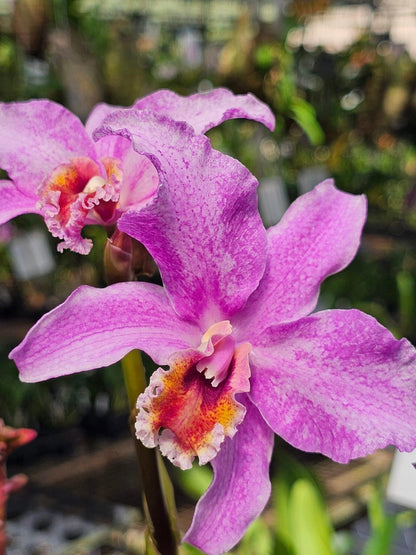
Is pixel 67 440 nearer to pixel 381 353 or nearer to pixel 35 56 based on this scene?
pixel 35 56

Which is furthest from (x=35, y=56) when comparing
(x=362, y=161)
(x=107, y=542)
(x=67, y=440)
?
(x=362, y=161)

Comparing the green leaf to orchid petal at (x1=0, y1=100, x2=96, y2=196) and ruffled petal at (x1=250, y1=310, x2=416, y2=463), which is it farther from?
orchid petal at (x1=0, y1=100, x2=96, y2=196)

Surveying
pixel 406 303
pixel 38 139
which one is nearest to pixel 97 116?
pixel 38 139

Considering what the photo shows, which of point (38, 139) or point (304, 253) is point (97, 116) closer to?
point (38, 139)

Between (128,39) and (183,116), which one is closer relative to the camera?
(183,116)

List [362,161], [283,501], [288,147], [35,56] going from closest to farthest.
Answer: [283,501] < [35,56] < [288,147] < [362,161]

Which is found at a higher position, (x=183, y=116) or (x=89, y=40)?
(x=183, y=116)

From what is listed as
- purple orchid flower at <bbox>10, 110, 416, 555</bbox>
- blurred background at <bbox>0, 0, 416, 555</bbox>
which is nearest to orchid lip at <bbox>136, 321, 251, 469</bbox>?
purple orchid flower at <bbox>10, 110, 416, 555</bbox>
